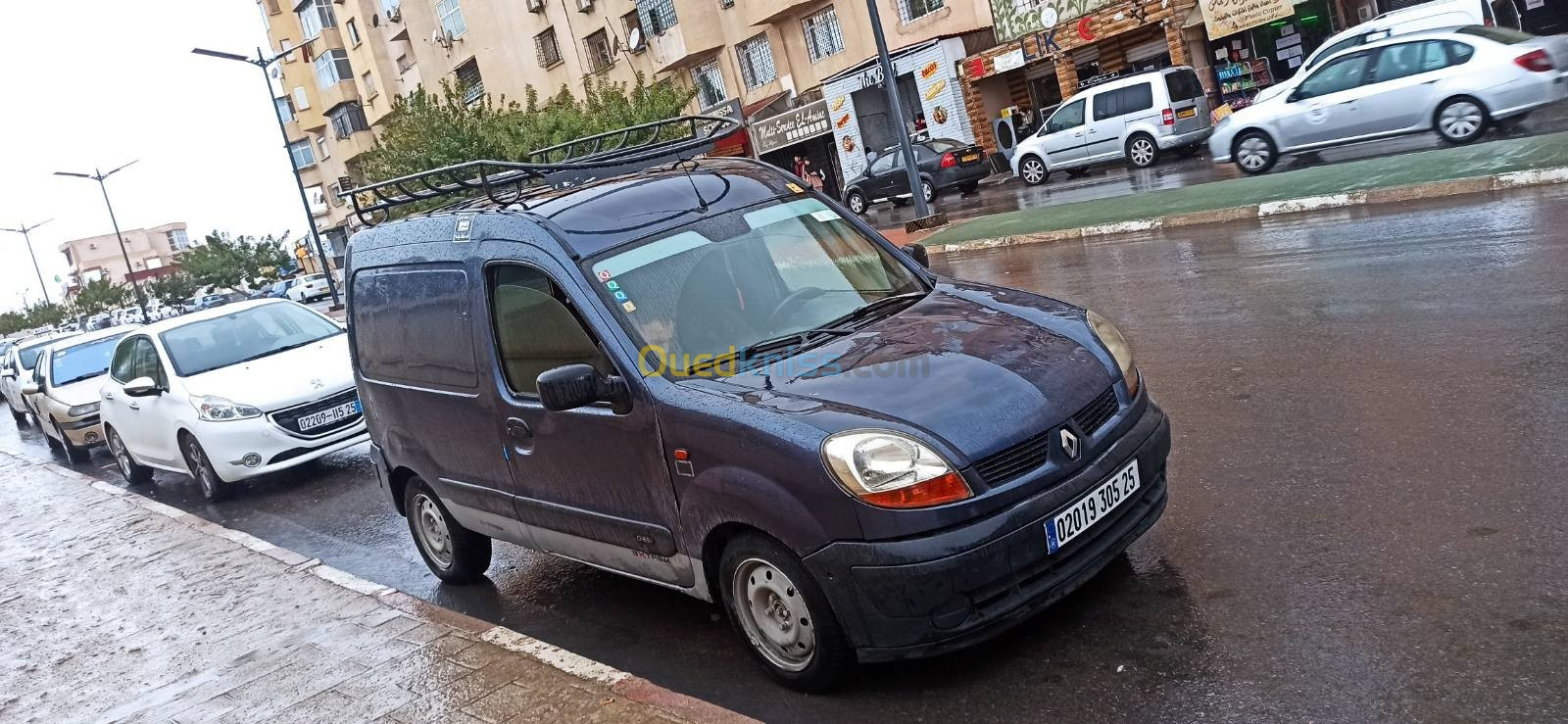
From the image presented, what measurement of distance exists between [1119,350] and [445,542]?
3887 millimetres

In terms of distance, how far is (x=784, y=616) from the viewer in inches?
168

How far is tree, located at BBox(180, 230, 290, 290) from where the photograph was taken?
68.2 metres

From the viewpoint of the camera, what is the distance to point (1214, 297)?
369 inches

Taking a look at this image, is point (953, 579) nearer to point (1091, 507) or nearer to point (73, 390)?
point (1091, 507)

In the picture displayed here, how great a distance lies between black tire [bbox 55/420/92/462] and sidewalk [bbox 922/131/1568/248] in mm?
12664

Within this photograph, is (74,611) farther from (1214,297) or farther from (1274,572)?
(1214,297)

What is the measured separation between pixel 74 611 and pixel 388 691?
13.5 ft

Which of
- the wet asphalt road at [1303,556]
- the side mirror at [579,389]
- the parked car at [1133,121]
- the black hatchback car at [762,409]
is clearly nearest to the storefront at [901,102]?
the parked car at [1133,121]

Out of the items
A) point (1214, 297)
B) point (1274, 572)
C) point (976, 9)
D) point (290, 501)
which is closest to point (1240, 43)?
point (976, 9)

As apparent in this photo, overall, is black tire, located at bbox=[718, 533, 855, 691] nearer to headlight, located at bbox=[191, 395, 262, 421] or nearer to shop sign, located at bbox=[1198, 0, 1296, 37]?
headlight, located at bbox=[191, 395, 262, 421]

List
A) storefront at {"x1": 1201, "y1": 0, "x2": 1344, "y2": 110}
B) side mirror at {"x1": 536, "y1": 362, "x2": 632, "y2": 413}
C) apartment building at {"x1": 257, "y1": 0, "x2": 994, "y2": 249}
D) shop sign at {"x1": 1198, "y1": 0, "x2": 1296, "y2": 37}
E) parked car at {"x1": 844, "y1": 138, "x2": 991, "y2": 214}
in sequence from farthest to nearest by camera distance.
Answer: apartment building at {"x1": 257, "y1": 0, "x2": 994, "y2": 249} → parked car at {"x1": 844, "y1": 138, "x2": 991, "y2": 214} → storefront at {"x1": 1201, "y1": 0, "x2": 1344, "y2": 110} → shop sign at {"x1": 1198, "y1": 0, "x2": 1296, "y2": 37} → side mirror at {"x1": 536, "y1": 362, "x2": 632, "y2": 413}

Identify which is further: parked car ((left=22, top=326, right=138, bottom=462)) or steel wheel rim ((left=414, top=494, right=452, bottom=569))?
parked car ((left=22, top=326, right=138, bottom=462))

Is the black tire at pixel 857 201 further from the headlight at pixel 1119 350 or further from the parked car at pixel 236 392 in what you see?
the headlight at pixel 1119 350

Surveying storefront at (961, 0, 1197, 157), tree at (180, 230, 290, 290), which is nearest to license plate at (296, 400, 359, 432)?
storefront at (961, 0, 1197, 157)
